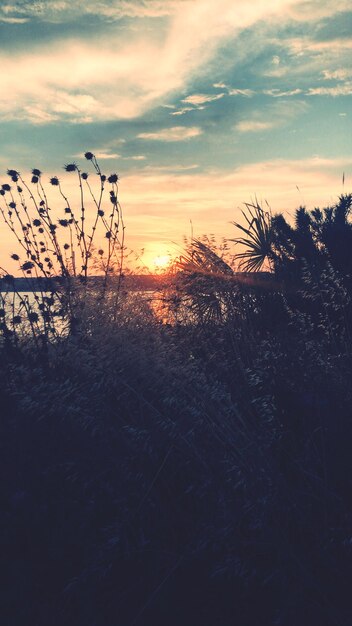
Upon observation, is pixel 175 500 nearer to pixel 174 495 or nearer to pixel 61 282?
pixel 174 495

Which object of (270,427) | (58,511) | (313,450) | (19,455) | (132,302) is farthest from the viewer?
(132,302)

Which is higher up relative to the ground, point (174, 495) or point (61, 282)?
point (61, 282)

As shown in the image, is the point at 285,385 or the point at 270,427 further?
the point at 285,385

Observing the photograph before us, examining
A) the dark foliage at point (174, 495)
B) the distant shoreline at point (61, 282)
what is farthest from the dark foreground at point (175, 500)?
the distant shoreline at point (61, 282)

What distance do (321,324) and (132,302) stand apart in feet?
6.87

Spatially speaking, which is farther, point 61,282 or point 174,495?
point 61,282

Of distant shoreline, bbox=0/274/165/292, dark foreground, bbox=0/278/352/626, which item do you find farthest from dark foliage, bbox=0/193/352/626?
distant shoreline, bbox=0/274/165/292

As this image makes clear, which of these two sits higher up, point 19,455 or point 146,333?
point 146,333

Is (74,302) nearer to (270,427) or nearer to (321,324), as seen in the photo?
(321,324)

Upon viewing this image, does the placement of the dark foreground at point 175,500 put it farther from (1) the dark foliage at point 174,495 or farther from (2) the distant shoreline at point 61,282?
(2) the distant shoreline at point 61,282

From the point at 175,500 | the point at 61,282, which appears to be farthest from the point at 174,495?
the point at 61,282

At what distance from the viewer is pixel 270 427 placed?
2.86 m

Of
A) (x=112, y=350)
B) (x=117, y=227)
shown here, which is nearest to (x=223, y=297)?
(x=117, y=227)

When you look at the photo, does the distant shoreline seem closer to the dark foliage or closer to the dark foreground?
the dark foliage
